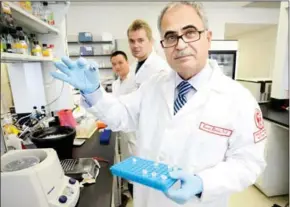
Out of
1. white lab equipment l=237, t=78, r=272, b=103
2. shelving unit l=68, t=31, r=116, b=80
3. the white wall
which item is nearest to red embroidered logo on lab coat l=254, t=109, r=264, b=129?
shelving unit l=68, t=31, r=116, b=80

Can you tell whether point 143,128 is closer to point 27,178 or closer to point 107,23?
point 27,178

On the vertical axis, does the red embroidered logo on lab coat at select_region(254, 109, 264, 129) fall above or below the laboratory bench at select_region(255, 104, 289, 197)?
above

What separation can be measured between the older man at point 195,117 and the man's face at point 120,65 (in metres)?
1.15

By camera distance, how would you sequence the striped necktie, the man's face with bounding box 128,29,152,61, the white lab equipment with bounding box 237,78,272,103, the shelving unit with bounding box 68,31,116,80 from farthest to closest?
1. the white lab equipment with bounding box 237,78,272,103
2. the man's face with bounding box 128,29,152,61
3. the shelving unit with bounding box 68,31,116,80
4. the striped necktie

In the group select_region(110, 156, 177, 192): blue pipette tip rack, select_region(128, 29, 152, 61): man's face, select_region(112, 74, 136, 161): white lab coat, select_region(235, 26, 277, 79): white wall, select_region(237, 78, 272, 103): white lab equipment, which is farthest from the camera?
select_region(235, 26, 277, 79): white wall

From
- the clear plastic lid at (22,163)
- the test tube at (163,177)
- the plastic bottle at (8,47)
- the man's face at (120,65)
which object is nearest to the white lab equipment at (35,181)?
the clear plastic lid at (22,163)

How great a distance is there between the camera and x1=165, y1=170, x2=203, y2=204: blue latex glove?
1.77ft

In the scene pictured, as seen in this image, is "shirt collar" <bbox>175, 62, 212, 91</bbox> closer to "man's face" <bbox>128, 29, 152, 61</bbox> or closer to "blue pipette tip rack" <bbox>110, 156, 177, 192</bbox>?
"blue pipette tip rack" <bbox>110, 156, 177, 192</bbox>

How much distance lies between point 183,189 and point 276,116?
1803 mm

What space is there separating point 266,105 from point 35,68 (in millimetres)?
2516

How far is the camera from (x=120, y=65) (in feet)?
6.47

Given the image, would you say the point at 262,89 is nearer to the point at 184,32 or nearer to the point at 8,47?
the point at 184,32

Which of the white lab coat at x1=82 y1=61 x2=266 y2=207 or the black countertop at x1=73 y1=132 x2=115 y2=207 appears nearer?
the white lab coat at x1=82 y1=61 x2=266 y2=207

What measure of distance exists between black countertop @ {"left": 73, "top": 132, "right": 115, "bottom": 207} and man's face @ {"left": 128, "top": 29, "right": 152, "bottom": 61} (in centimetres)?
80
